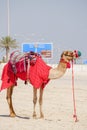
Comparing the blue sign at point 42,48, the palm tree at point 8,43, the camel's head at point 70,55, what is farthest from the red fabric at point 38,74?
the palm tree at point 8,43

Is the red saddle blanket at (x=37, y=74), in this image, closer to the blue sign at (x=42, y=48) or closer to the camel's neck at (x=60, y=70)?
the camel's neck at (x=60, y=70)

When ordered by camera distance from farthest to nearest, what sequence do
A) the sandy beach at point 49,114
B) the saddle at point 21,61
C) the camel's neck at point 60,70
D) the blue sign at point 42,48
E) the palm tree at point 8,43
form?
1. the palm tree at point 8,43
2. the blue sign at point 42,48
3. the saddle at point 21,61
4. the camel's neck at point 60,70
5. the sandy beach at point 49,114

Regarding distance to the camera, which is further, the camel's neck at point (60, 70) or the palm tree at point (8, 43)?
the palm tree at point (8, 43)

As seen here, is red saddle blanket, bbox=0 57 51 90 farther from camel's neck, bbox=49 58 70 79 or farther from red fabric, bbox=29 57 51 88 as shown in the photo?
camel's neck, bbox=49 58 70 79

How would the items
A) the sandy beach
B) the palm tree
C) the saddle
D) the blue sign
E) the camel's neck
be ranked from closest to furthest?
the sandy beach
the camel's neck
the saddle
the blue sign
the palm tree

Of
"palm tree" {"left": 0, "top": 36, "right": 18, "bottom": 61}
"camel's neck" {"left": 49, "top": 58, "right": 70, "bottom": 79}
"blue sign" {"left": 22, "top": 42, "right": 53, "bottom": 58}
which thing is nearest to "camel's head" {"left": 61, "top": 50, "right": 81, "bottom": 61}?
"camel's neck" {"left": 49, "top": 58, "right": 70, "bottom": 79}

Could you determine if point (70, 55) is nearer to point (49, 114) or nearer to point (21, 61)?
point (21, 61)

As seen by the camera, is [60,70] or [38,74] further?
[60,70]

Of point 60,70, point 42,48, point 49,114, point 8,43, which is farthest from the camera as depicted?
point 8,43

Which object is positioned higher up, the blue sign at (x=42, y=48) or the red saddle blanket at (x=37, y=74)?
the red saddle blanket at (x=37, y=74)

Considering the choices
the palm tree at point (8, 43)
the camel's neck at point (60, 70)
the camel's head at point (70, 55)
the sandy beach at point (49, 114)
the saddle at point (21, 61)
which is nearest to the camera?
the sandy beach at point (49, 114)

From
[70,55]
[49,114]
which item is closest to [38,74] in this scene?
[70,55]

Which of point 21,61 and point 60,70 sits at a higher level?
point 21,61

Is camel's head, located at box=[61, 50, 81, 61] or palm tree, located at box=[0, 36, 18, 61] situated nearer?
camel's head, located at box=[61, 50, 81, 61]
